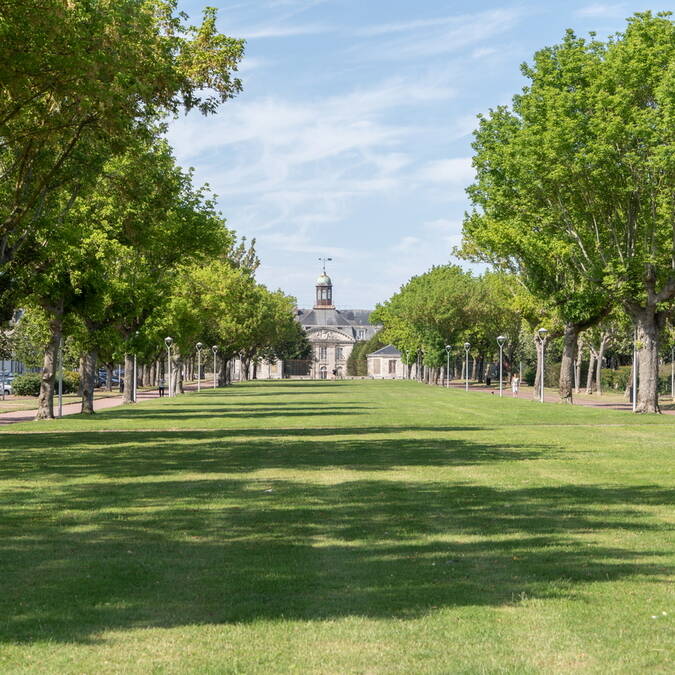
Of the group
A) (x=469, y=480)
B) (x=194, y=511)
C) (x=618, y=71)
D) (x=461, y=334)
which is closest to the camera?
(x=194, y=511)

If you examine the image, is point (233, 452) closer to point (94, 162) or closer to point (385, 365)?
point (94, 162)

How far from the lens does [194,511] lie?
505 inches

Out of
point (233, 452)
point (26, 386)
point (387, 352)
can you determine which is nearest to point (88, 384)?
point (233, 452)

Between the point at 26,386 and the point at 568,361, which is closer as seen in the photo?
the point at 568,361

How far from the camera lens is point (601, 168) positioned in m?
37.8

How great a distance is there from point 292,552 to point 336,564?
78 centimetres

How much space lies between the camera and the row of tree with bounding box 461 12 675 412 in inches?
1460

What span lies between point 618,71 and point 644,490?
84.2 feet

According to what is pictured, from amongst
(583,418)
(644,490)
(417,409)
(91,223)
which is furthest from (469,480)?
(417,409)

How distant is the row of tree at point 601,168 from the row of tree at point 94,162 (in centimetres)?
1340

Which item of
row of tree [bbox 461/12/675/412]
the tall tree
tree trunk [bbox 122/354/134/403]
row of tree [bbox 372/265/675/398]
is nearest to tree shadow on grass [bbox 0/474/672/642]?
the tall tree

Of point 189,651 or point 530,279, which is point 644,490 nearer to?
point 189,651

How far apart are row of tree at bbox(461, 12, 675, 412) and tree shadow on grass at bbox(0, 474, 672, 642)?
80.0ft

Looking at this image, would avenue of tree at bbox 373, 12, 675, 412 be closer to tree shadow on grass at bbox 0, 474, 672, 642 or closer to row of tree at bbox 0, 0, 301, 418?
row of tree at bbox 0, 0, 301, 418
